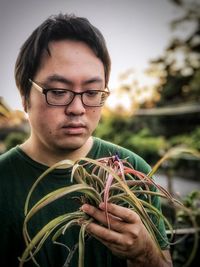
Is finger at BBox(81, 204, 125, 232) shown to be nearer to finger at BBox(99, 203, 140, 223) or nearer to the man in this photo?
finger at BBox(99, 203, 140, 223)

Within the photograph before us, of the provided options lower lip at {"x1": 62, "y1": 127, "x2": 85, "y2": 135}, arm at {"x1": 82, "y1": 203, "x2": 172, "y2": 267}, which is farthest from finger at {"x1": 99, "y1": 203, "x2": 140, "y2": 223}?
lower lip at {"x1": 62, "y1": 127, "x2": 85, "y2": 135}

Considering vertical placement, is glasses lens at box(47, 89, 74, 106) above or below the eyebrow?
below

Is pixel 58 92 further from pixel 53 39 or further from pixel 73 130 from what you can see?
pixel 53 39

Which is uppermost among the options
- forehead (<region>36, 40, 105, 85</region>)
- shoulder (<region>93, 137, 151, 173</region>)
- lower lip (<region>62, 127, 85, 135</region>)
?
forehead (<region>36, 40, 105, 85</region>)

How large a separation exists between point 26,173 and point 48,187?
14cm

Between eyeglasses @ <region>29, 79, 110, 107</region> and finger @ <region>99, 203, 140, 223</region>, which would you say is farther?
eyeglasses @ <region>29, 79, 110, 107</region>

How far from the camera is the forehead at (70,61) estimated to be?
1.53 metres

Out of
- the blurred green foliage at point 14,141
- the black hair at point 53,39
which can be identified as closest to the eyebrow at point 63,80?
the black hair at point 53,39

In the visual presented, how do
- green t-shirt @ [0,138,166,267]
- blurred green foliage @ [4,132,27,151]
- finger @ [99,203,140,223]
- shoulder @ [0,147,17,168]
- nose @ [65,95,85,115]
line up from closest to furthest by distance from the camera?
1. finger @ [99,203,140,223]
2. nose @ [65,95,85,115]
3. green t-shirt @ [0,138,166,267]
4. shoulder @ [0,147,17,168]
5. blurred green foliage @ [4,132,27,151]

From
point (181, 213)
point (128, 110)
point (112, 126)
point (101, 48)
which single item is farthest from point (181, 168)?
point (101, 48)

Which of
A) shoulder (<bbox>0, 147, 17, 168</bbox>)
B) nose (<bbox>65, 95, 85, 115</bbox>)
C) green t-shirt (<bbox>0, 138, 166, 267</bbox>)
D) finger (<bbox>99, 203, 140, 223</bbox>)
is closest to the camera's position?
finger (<bbox>99, 203, 140, 223</bbox>)

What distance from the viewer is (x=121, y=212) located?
115cm

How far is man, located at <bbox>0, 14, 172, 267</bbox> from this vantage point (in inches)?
59.7

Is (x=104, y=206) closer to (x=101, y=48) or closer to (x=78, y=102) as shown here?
(x=78, y=102)
